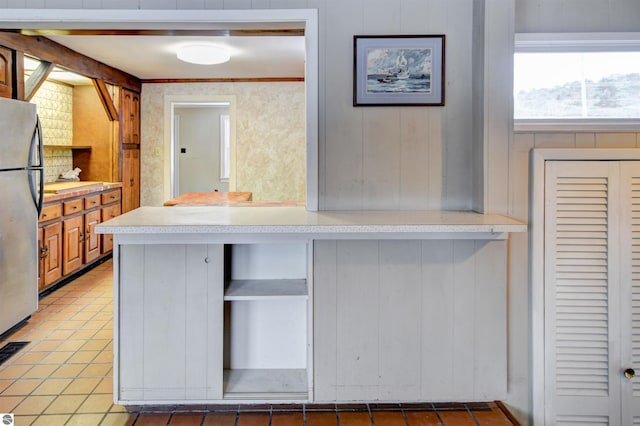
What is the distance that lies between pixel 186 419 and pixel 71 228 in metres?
3.07

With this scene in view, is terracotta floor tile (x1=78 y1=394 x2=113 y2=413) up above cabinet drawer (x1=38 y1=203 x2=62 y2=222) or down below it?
below

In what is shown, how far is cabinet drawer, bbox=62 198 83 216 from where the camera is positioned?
4289 millimetres

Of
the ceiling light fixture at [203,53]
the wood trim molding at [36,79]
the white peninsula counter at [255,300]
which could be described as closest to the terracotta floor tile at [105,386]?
the white peninsula counter at [255,300]

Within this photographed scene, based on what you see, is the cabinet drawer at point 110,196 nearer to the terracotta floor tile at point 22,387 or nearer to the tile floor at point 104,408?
the tile floor at point 104,408

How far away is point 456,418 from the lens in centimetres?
210

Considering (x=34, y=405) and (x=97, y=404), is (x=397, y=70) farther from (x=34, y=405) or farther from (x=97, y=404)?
(x=34, y=405)

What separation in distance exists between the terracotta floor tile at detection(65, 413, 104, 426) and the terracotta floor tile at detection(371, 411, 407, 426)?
4.04 feet

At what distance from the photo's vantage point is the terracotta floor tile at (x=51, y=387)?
7.63 ft

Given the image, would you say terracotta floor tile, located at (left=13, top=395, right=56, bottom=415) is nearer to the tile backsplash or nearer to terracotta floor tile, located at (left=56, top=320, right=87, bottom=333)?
terracotta floor tile, located at (left=56, top=320, right=87, bottom=333)

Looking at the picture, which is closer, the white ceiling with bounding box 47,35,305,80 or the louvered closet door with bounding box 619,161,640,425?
the louvered closet door with bounding box 619,161,640,425

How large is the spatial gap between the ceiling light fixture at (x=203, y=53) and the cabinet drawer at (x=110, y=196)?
74.2 inches

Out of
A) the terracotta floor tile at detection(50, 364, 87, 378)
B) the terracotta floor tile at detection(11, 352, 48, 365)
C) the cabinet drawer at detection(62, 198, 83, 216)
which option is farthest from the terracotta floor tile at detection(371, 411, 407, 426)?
the cabinet drawer at detection(62, 198, 83, 216)

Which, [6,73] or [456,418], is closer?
[456,418]

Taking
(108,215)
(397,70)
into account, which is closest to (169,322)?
(397,70)
